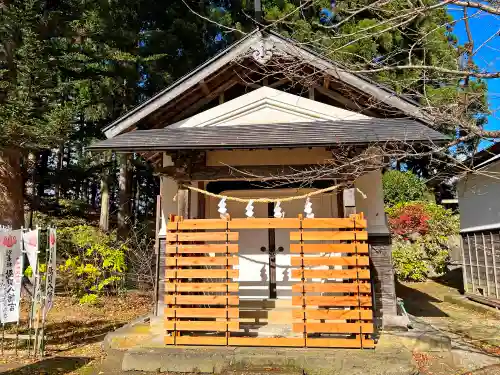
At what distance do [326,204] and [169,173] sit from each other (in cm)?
357

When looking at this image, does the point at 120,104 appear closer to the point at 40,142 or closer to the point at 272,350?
the point at 40,142

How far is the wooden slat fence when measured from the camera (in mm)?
5902

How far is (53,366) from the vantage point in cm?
585

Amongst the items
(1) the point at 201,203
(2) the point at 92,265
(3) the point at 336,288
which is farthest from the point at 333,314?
(2) the point at 92,265

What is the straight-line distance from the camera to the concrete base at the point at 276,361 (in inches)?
213

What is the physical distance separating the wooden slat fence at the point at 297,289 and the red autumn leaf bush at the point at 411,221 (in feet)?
35.2

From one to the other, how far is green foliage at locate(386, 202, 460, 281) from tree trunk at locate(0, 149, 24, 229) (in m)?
13.8

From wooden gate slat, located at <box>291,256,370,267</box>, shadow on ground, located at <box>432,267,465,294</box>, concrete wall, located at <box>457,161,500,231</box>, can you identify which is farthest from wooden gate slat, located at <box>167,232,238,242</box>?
shadow on ground, located at <box>432,267,465,294</box>

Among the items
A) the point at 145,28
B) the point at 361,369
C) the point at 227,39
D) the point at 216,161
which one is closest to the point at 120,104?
the point at 145,28

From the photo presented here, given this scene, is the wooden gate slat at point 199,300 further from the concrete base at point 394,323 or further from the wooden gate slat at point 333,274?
the concrete base at point 394,323

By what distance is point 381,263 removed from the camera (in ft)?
22.9

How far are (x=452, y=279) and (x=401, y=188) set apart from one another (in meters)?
4.61

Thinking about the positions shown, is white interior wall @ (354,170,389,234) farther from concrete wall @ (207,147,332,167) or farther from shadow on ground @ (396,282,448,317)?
shadow on ground @ (396,282,448,317)

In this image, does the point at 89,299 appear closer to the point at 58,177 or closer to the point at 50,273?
the point at 50,273
